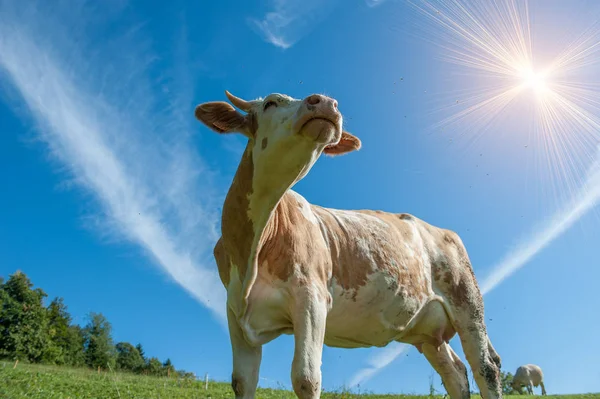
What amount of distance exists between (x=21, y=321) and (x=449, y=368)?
66.5 metres

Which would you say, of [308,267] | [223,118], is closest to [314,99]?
[223,118]

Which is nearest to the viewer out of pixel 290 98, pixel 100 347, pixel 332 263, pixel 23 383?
pixel 290 98

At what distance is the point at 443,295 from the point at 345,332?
197 cm

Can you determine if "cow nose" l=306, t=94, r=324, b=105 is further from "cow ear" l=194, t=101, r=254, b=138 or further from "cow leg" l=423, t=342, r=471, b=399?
"cow leg" l=423, t=342, r=471, b=399

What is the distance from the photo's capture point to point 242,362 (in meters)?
5.22

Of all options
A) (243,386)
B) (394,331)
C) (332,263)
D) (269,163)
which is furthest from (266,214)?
(394,331)

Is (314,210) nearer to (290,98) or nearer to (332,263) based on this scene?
(332,263)

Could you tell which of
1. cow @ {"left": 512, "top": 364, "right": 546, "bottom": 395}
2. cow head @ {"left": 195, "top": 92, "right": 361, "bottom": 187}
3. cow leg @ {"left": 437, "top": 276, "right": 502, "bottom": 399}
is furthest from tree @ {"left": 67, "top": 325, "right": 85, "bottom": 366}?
cow head @ {"left": 195, "top": 92, "right": 361, "bottom": 187}

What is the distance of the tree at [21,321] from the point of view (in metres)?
59.2

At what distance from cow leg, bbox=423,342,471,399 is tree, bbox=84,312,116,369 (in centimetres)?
7395

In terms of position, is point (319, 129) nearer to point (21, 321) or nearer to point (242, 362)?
point (242, 362)

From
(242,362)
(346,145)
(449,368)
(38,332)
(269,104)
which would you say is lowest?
(242,362)

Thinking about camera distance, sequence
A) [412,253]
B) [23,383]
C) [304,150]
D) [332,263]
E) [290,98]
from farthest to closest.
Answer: [23,383] < [412,253] < [332,263] < [290,98] < [304,150]

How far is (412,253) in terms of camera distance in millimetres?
6738
